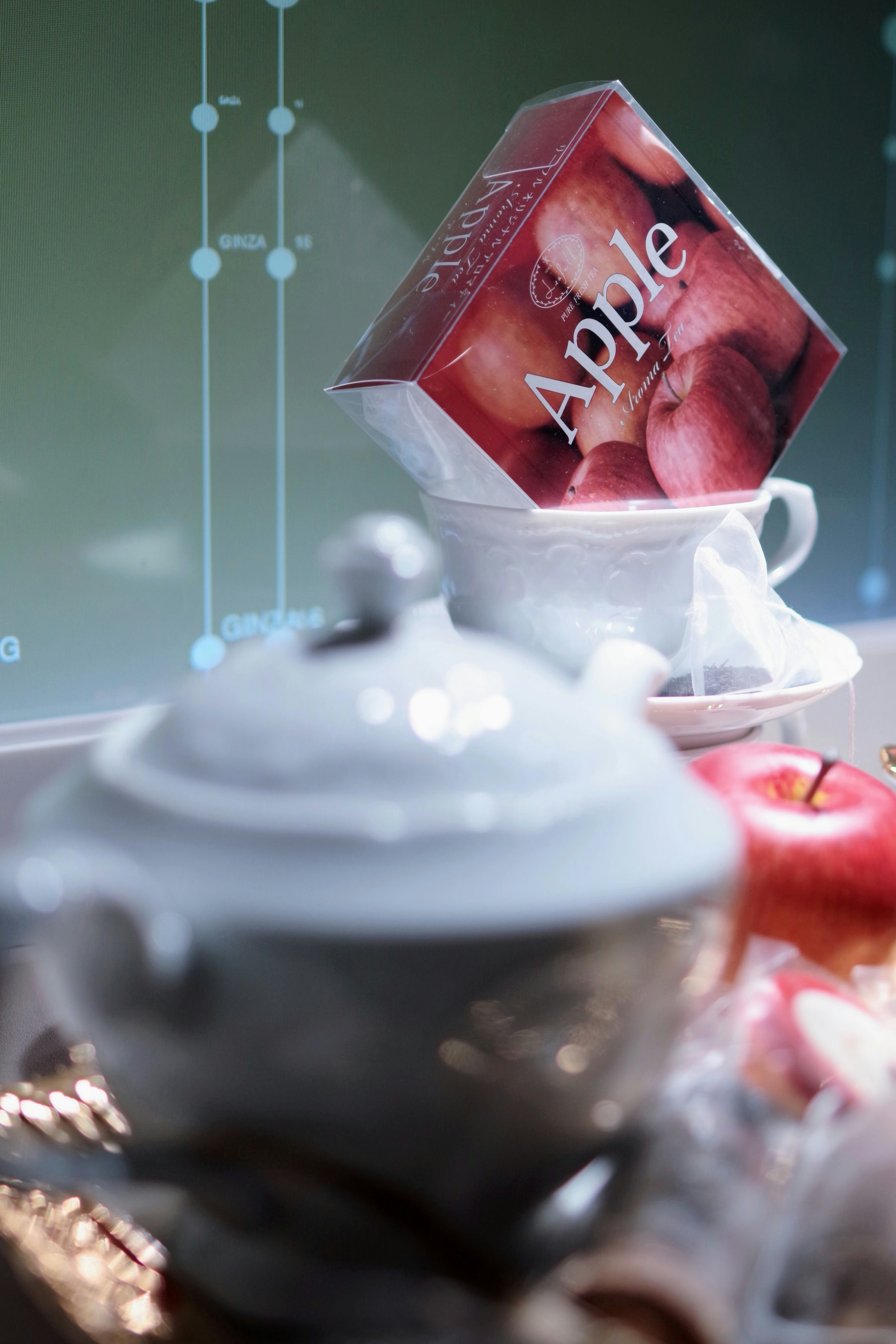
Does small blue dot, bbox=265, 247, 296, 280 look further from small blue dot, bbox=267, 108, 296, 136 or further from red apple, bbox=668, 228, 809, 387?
red apple, bbox=668, 228, 809, 387

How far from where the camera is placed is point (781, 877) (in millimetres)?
383

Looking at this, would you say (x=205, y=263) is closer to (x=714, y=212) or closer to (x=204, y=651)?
(x=204, y=651)

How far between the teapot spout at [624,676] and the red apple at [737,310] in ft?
0.79

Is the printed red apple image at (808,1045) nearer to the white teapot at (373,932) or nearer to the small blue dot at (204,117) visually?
the white teapot at (373,932)

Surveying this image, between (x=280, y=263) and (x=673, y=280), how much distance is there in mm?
389

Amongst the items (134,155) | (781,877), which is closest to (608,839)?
(781,877)

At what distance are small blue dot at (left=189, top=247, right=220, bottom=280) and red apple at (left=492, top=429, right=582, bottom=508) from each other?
393 mm

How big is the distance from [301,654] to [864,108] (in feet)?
3.22

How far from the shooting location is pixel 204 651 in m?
0.83

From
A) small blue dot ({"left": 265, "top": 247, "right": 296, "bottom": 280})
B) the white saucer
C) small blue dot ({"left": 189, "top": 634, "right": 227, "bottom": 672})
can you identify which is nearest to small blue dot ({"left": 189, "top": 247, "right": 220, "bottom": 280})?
small blue dot ({"left": 265, "top": 247, "right": 296, "bottom": 280})

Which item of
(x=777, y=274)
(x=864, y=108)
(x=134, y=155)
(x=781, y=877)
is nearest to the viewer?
(x=781, y=877)

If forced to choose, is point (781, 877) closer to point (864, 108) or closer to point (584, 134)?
point (584, 134)

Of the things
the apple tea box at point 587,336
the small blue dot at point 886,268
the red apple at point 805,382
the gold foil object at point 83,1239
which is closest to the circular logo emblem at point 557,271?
the apple tea box at point 587,336

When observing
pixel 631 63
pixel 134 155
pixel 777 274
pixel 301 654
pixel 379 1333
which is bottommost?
pixel 379 1333
